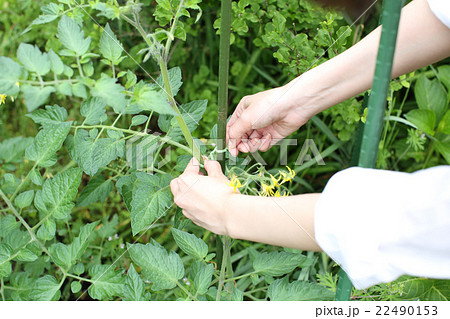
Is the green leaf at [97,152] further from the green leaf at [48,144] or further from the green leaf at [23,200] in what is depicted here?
the green leaf at [23,200]

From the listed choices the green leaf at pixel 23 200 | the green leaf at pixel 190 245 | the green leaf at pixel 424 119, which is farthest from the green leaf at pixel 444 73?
the green leaf at pixel 23 200

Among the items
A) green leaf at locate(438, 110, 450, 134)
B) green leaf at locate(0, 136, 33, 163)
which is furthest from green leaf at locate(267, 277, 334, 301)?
green leaf at locate(438, 110, 450, 134)

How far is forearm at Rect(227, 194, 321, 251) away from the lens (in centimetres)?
65

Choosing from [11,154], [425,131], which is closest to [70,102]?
[11,154]

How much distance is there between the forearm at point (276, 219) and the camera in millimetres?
654

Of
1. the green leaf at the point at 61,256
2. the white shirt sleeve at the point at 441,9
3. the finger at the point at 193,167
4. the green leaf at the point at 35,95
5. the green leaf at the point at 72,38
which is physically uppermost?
the white shirt sleeve at the point at 441,9

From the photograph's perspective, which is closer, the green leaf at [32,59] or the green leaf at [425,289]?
the green leaf at [32,59]

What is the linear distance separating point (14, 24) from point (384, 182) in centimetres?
161

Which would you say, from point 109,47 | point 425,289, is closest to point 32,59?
point 109,47

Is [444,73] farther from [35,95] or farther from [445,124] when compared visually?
[35,95]

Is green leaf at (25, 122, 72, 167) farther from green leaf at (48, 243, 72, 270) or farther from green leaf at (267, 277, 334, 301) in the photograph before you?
green leaf at (267, 277, 334, 301)

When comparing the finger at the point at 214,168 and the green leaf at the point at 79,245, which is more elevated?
the finger at the point at 214,168

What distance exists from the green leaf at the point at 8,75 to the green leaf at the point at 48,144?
0.25m

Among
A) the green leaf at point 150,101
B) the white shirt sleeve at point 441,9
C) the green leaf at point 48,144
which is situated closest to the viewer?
the green leaf at point 150,101
